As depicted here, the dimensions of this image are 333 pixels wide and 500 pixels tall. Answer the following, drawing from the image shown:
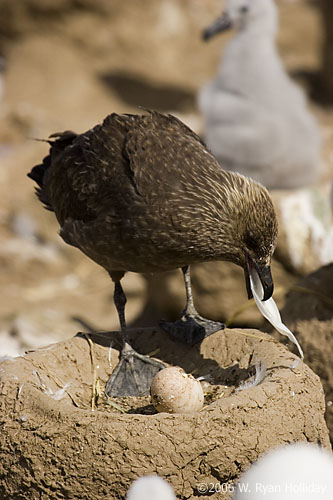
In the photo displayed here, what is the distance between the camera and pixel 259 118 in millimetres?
6742

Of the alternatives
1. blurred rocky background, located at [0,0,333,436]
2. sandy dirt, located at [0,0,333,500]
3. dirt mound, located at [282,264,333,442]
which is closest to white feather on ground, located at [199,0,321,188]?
blurred rocky background, located at [0,0,333,436]

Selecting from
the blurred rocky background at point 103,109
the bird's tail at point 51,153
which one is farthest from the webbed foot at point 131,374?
the blurred rocky background at point 103,109

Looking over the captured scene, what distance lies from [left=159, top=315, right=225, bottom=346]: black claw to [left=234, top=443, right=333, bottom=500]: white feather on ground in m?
1.09

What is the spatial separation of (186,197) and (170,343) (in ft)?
2.96

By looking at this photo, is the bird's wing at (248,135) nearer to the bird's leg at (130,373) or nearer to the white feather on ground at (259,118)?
the white feather on ground at (259,118)

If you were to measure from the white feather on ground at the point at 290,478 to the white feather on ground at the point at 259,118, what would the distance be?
163 inches

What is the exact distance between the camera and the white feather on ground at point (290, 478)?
8.58 ft

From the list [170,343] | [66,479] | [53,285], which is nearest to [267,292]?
[170,343]

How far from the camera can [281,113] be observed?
680 centimetres

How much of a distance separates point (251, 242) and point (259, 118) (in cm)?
360

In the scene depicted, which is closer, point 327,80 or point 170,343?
point 170,343

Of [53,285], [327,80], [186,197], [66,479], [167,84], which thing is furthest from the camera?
[167,84]

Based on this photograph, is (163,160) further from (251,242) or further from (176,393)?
(176,393)

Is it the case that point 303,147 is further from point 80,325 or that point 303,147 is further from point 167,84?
point 167,84
